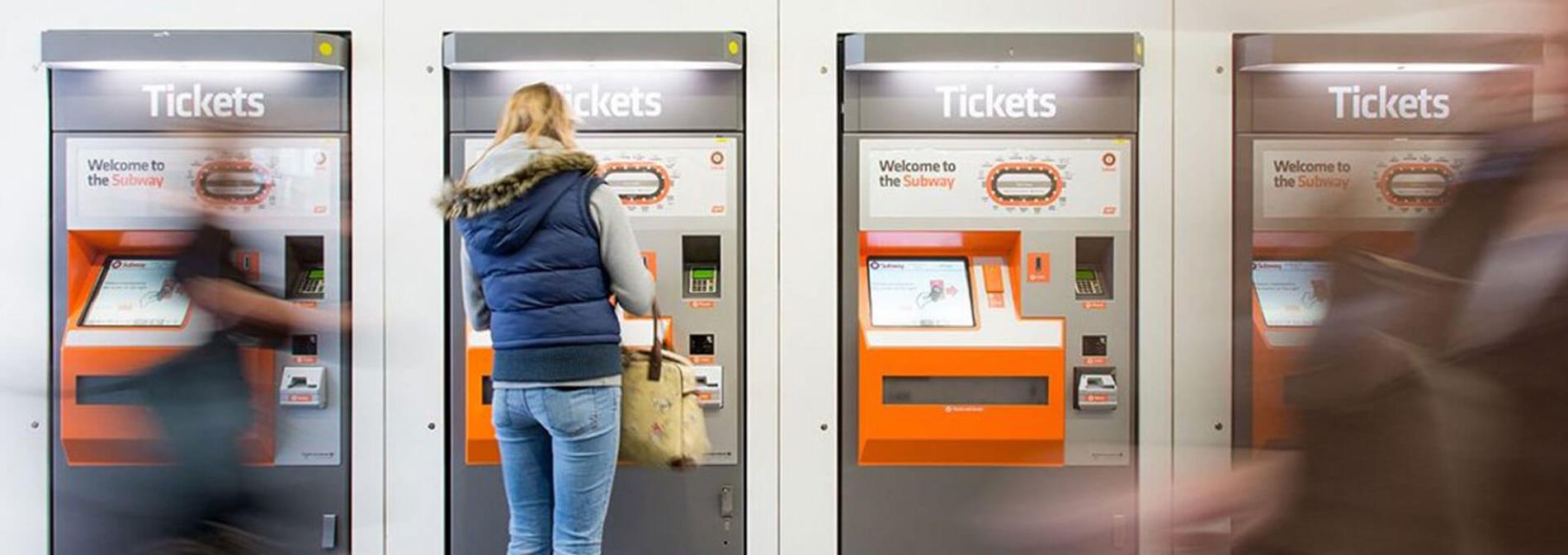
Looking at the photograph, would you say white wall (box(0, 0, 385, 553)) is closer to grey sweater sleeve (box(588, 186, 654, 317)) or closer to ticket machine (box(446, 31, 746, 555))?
ticket machine (box(446, 31, 746, 555))

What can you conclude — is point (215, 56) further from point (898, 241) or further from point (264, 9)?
point (898, 241)

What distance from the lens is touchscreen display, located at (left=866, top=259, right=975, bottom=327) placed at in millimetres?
3418

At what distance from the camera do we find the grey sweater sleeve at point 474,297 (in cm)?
290

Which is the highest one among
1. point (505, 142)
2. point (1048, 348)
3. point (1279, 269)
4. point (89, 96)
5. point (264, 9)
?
point (264, 9)

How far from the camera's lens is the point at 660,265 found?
339 centimetres

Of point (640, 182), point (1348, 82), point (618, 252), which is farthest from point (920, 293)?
point (1348, 82)

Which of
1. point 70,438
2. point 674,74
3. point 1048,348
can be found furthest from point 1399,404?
point 70,438

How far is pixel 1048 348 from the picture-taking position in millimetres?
3369

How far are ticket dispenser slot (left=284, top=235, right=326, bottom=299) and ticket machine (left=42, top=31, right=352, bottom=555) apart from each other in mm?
11

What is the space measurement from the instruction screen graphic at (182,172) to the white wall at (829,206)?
1505mm

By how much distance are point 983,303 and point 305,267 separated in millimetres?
2271

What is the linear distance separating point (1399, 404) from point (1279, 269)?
287cm

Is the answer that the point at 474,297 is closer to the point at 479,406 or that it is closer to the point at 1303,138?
the point at 479,406

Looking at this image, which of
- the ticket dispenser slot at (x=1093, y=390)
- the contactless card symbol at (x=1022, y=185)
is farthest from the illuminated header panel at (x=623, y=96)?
the ticket dispenser slot at (x=1093, y=390)
